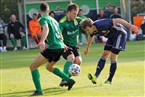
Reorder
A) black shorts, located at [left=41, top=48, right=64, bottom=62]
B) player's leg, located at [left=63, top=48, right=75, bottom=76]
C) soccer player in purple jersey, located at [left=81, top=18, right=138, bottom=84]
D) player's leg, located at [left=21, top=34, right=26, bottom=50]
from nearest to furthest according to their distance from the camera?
black shorts, located at [left=41, top=48, right=64, bottom=62], soccer player in purple jersey, located at [left=81, top=18, right=138, bottom=84], player's leg, located at [left=63, top=48, right=75, bottom=76], player's leg, located at [left=21, top=34, right=26, bottom=50]

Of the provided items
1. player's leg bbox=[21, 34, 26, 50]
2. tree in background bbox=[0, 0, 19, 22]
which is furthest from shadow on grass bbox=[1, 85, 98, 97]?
tree in background bbox=[0, 0, 19, 22]

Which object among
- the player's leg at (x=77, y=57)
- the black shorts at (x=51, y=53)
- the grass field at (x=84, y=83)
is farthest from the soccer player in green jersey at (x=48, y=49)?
the player's leg at (x=77, y=57)

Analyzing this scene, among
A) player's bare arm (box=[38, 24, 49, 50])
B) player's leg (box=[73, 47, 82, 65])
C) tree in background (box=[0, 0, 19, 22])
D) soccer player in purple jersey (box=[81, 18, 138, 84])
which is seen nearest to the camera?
player's bare arm (box=[38, 24, 49, 50])

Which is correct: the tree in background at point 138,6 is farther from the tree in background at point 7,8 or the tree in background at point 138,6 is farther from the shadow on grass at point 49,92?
the shadow on grass at point 49,92

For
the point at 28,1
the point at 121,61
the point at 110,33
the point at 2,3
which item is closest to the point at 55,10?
the point at 28,1

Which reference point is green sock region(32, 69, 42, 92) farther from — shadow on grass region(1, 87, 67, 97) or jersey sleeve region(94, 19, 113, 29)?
jersey sleeve region(94, 19, 113, 29)

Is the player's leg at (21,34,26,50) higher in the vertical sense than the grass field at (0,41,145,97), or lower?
lower

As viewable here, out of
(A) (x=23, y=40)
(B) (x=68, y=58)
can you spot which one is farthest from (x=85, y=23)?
(A) (x=23, y=40)

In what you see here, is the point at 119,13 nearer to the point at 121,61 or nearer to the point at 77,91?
the point at 121,61

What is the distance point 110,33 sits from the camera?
12.5 m

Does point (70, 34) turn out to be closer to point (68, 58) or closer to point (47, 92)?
point (68, 58)

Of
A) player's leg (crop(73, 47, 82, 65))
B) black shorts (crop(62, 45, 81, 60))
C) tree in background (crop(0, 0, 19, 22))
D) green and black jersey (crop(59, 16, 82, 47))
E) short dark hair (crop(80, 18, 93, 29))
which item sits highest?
short dark hair (crop(80, 18, 93, 29))

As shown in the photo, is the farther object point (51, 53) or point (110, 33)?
point (110, 33)

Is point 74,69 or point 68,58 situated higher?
point 68,58
